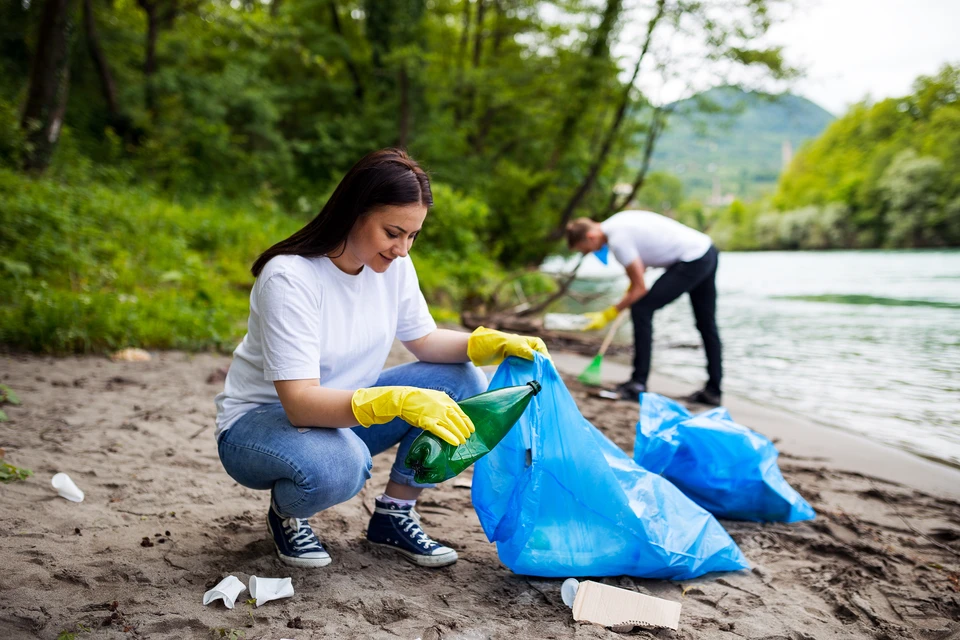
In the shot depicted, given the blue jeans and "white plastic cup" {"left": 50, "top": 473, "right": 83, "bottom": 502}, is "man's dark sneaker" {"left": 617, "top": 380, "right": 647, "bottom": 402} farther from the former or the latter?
"white plastic cup" {"left": 50, "top": 473, "right": 83, "bottom": 502}

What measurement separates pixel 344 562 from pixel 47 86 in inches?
304

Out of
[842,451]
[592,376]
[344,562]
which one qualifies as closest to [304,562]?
[344,562]

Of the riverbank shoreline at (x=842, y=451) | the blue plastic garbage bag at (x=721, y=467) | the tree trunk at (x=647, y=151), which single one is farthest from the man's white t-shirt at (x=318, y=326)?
the tree trunk at (x=647, y=151)

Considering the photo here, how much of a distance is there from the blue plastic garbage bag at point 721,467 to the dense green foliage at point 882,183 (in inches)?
1132

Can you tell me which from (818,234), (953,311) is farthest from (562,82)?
(818,234)

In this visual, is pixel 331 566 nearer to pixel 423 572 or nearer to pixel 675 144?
pixel 423 572

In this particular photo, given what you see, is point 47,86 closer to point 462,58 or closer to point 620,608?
point 620,608

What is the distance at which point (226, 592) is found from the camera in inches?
62.2

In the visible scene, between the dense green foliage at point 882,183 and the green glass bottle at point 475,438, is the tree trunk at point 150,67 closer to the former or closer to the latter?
the green glass bottle at point 475,438

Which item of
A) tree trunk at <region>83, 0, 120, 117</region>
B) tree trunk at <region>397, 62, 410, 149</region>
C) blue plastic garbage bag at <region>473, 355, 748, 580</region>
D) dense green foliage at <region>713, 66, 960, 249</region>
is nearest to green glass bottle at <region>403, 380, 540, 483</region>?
blue plastic garbage bag at <region>473, 355, 748, 580</region>

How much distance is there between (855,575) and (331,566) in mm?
1610

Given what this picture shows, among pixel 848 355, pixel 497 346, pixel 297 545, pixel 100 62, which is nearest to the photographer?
pixel 297 545

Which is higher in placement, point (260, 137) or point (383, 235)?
point (260, 137)

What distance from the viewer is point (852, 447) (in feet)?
11.6
